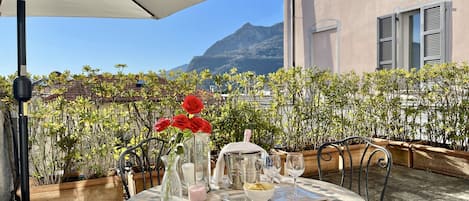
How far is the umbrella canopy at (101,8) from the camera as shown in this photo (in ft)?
8.68

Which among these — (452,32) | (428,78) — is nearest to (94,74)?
(428,78)

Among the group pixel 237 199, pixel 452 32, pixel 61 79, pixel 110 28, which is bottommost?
pixel 237 199

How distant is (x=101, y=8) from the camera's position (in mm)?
2762

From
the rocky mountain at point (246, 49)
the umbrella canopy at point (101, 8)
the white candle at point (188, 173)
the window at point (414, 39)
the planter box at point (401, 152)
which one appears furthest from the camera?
the rocky mountain at point (246, 49)

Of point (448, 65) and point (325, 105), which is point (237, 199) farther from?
point (448, 65)

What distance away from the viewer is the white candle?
1592 mm

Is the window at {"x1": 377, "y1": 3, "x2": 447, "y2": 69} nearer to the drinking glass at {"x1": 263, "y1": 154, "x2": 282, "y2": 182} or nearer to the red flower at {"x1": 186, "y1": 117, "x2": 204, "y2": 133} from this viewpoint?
the drinking glass at {"x1": 263, "y1": 154, "x2": 282, "y2": 182}

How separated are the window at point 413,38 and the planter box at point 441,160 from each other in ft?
4.59

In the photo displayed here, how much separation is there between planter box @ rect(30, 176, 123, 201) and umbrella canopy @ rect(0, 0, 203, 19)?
1.36 m

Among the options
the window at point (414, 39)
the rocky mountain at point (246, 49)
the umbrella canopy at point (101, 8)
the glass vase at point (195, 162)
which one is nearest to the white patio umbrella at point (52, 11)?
the umbrella canopy at point (101, 8)

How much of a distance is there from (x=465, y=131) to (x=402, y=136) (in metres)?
0.78

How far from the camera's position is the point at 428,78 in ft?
14.2

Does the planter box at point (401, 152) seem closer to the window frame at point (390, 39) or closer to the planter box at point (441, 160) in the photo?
the planter box at point (441, 160)

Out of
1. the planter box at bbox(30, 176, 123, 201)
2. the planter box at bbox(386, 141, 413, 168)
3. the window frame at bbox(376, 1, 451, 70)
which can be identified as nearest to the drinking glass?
the planter box at bbox(30, 176, 123, 201)
